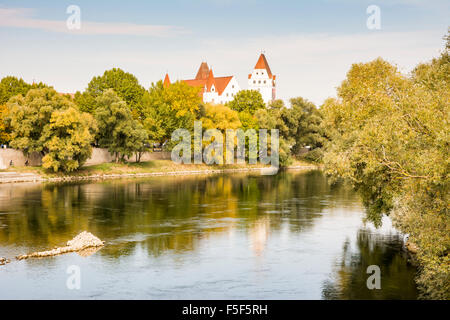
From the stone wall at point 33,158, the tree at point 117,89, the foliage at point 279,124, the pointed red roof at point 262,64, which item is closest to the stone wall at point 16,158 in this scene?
the stone wall at point 33,158

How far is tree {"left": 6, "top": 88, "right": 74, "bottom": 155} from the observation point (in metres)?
70.0

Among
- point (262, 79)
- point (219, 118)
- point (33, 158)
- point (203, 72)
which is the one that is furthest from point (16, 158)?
point (262, 79)

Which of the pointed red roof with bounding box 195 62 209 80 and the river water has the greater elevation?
the pointed red roof with bounding box 195 62 209 80

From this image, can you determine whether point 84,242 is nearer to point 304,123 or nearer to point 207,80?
point 304,123

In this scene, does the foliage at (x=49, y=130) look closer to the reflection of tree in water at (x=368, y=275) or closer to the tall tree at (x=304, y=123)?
the reflection of tree in water at (x=368, y=275)

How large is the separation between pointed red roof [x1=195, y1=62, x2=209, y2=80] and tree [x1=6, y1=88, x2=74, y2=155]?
120 metres

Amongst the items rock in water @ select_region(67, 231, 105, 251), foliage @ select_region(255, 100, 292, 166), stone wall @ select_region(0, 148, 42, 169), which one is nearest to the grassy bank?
stone wall @ select_region(0, 148, 42, 169)

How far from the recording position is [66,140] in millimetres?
71375

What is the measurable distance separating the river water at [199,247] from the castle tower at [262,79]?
137999 mm

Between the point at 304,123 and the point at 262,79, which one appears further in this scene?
the point at 262,79

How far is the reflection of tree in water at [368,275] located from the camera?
81.5 feet

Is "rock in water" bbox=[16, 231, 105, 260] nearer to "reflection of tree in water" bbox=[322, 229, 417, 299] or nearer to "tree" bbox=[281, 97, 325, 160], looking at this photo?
"reflection of tree in water" bbox=[322, 229, 417, 299]

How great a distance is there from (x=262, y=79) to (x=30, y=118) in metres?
132
